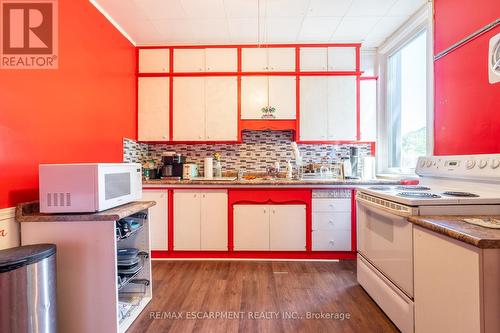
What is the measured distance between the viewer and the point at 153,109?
3006 mm

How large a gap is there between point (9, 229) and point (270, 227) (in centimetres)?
212

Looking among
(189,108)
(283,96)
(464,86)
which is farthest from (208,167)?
(464,86)

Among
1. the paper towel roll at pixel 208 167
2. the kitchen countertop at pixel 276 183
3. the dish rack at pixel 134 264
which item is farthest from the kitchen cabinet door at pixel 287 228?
the dish rack at pixel 134 264

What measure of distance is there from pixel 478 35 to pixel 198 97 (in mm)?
2661

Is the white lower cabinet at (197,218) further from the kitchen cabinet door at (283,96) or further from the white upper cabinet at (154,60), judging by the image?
the white upper cabinet at (154,60)

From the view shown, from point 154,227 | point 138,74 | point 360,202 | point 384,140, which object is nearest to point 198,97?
point 138,74

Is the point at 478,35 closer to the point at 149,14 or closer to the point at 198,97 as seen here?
the point at 198,97

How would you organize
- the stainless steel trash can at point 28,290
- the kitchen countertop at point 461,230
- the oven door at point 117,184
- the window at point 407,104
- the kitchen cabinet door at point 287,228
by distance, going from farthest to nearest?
the kitchen cabinet door at point 287,228
the window at point 407,104
the oven door at point 117,184
the stainless steel trash can at point 28,290
the kitchen countertop at point 461,230

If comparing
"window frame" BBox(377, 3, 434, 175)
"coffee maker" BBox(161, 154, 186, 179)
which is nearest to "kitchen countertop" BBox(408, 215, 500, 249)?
"window frame" BBox(377, 3, 434, 175)

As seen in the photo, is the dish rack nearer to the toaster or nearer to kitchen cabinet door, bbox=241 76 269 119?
the toaster

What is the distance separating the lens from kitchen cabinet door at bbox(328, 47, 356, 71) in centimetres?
295

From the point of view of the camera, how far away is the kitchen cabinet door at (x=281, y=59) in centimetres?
295

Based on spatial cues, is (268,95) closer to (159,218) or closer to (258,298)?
(159,218)

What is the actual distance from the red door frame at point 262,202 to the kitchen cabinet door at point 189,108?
751 mm
